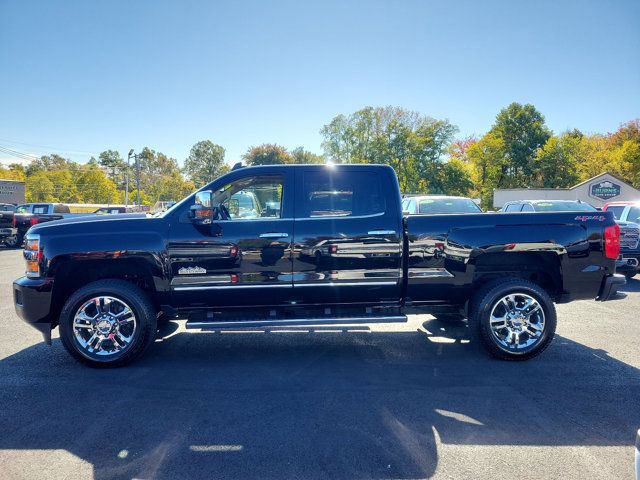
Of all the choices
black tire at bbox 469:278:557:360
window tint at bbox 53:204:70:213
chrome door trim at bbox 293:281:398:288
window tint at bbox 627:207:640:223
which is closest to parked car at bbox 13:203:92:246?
window tint at bbox 53:204:70:213

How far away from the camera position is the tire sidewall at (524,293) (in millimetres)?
4445

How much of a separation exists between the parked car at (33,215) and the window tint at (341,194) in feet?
51.3

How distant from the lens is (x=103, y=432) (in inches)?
123

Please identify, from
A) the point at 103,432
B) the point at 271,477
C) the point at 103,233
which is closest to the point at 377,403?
the point at 271,477

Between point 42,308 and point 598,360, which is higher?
point 42,308

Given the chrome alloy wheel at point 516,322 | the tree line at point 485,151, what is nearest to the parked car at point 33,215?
the chrome alloy wheel at point 516,322

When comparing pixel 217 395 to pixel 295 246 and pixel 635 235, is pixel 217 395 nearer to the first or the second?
pixel 295 246

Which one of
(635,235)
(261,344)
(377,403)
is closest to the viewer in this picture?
(377,403)

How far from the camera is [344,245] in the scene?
14.6 feet

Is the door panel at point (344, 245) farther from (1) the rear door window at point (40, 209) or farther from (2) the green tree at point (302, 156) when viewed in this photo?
(2) the green tree at point (302, 156)

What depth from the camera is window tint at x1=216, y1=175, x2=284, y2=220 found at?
4.59 meters

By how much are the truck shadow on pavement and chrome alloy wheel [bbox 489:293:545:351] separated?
0.77 feet

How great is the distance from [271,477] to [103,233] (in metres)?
3.03

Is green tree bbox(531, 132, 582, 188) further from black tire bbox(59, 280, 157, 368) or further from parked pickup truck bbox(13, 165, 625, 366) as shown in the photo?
black tire bbox(59, 280, 157, 368)
